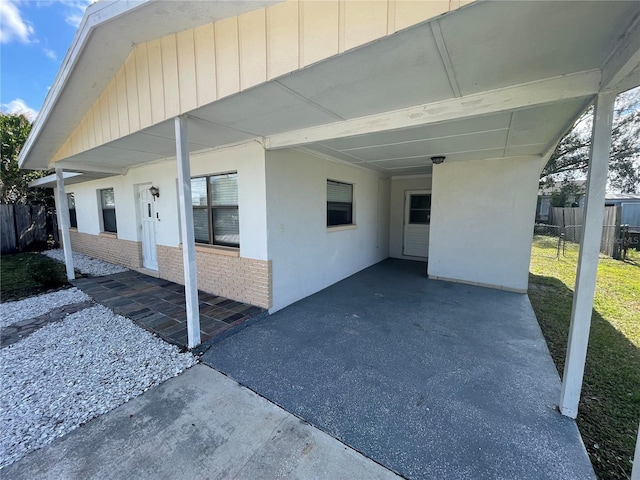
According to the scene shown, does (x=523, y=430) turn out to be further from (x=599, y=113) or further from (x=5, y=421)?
(x=5, y=421)

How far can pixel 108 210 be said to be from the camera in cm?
766

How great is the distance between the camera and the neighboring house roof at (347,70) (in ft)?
4.71

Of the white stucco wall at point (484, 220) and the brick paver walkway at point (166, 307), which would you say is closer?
the brick paver walkway at point (166, 307)

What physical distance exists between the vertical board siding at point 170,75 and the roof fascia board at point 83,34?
0.36 m

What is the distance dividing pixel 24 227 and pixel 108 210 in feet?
18.0

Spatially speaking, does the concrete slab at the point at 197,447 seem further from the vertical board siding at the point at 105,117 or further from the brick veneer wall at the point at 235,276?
the vertical board siding at the point at 105,117

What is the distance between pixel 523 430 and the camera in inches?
76.6

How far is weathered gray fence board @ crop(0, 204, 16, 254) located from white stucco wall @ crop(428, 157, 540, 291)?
14.3 meters

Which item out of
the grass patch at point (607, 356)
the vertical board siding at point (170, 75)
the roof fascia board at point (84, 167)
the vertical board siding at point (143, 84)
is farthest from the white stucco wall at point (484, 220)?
the roof fascia board at point (84, 167)

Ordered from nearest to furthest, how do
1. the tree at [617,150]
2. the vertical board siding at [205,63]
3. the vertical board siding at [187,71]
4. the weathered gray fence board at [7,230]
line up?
the vertical board siding at [205,63]
the vertical board siding at [187,71]
the weathered gray fence board at [7,230]
the tree at [617,150]

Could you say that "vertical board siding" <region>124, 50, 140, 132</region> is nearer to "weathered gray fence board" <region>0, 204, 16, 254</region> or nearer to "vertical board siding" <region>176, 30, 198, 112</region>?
"vertical board siding" <region>176, 30, 198, 112</region>

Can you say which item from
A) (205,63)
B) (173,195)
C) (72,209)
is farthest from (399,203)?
(72,209)

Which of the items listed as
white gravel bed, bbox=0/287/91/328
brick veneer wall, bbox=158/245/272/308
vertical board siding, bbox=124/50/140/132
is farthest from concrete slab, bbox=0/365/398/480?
white gravel bed, bbox=0/287/91/328

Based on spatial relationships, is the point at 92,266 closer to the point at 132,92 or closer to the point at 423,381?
the point at 132,92
